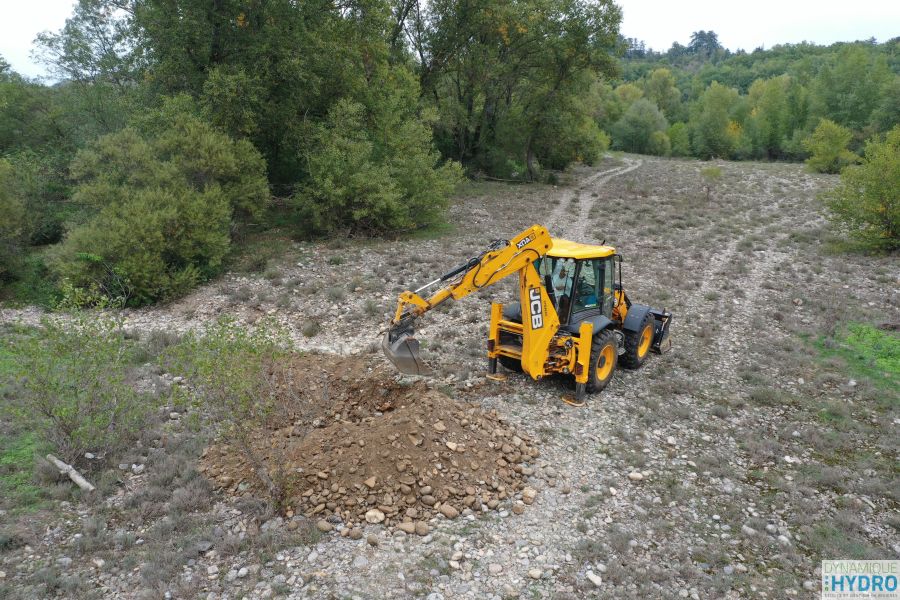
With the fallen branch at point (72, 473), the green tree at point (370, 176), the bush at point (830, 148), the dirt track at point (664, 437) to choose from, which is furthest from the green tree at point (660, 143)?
Answer: the fallen branch at point (72, 473)

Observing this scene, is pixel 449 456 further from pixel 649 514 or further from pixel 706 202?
pixel 706 202

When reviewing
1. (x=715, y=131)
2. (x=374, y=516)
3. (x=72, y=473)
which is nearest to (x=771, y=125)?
(x=715, y=131)

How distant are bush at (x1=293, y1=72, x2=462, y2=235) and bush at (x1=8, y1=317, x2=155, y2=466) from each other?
39.3ft

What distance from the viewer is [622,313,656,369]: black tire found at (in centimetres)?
1044

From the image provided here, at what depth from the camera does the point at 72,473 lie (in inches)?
284

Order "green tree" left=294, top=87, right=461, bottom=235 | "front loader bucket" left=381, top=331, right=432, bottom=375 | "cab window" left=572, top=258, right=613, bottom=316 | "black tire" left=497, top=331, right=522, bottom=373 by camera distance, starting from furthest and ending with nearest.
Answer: "green tree" left=294, top=87, right=461, bottom=235 → "black tire" left=497, top=331, right=522, bottom=373 → "cab window" left=572, top=258, right=613, bottom=316 → "front loader bucket" left=381, top=331, right=432, bottom=375

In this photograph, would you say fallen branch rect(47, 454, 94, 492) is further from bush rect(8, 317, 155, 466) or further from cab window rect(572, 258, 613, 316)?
cab window rect(572, 258, 613, 316)

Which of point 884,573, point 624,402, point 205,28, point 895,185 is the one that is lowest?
point 884,573

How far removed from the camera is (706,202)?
94.6 ft

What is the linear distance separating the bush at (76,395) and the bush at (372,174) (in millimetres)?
11968

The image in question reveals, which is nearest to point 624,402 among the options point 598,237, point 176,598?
point 176,598

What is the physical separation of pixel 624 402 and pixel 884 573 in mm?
4223

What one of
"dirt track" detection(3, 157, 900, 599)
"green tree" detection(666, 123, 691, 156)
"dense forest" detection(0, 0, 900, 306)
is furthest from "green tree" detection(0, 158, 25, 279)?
"green tree" detection(666, 123, 691, 156)

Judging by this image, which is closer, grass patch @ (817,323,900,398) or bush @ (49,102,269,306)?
grass patch @ (817,323,900,398)
